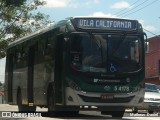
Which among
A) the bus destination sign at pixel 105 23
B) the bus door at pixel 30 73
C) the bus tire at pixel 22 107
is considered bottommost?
the bus tire at pixel 22 107

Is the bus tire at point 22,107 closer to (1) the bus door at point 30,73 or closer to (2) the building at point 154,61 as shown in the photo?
(1) the bus door at point 30,73

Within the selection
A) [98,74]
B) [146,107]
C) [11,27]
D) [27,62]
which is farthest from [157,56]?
[98,74]

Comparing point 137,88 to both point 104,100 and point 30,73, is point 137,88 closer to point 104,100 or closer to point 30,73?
point 104,100

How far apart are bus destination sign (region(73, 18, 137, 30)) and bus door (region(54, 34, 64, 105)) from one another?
803mm

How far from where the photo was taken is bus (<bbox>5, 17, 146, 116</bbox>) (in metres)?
16.8

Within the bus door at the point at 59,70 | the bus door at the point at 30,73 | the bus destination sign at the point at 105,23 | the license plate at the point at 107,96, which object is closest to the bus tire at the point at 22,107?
the bus door at the point at 30,73

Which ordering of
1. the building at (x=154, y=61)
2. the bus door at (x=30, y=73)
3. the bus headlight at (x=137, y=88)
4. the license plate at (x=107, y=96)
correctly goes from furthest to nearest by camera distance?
the building at (x=154, y=61)
the bus door at (x=30, y=73)
the bus headlight at (x=137, y=88)
the license plate at (x=107, y=96)

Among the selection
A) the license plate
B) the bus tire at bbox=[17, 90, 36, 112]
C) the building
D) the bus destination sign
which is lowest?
the bus tire at bbox=[17, 90, 36, 112]

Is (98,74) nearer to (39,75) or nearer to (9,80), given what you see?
(39,75)

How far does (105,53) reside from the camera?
1703 centimetres

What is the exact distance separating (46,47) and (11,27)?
22.4 m

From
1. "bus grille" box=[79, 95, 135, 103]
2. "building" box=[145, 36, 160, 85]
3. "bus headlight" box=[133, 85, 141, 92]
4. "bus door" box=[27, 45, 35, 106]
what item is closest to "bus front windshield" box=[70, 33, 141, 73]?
"bus headlight" box=[133, 85, 141, 92]

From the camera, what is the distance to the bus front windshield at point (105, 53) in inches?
663

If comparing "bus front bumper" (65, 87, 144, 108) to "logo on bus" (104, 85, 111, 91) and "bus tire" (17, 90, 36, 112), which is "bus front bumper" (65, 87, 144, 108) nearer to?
"logo on bus" (104, 85, 111, 91)
